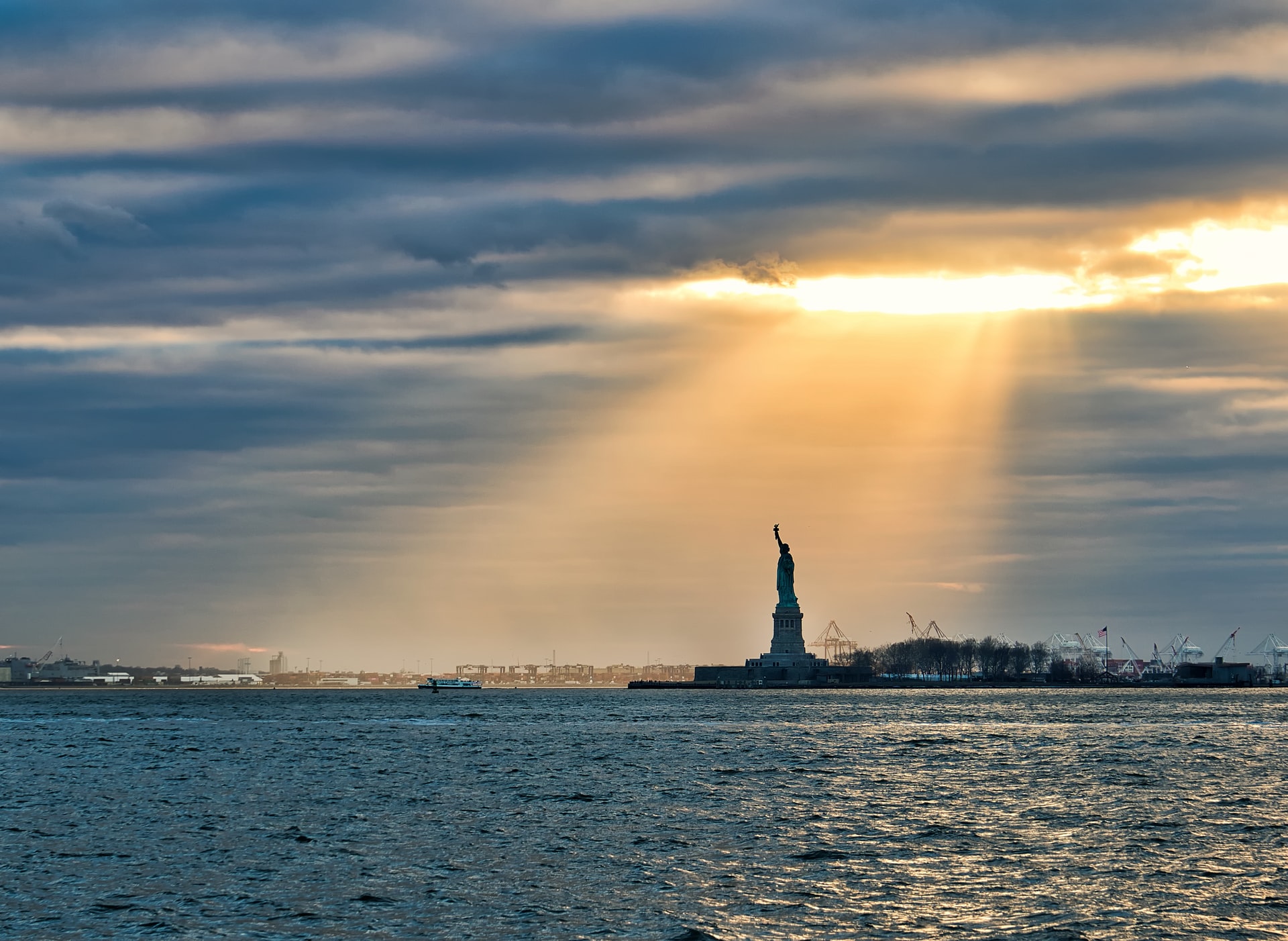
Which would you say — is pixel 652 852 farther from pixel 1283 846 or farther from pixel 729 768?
pixel 729 768

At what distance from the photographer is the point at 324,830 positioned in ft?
242

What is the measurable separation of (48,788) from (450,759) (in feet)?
114

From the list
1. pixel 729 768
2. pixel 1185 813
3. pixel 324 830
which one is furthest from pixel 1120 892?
pixel 729 768

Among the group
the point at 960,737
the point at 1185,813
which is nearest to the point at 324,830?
the point at 1185,813

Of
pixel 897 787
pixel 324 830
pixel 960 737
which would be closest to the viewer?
pixel 324 830

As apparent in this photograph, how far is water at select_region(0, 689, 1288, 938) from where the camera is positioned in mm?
49625

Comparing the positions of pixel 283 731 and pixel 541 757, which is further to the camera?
pixel 283 731

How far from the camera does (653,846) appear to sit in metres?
67.2

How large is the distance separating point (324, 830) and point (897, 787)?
121ft

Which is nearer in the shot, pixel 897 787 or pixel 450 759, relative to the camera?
pixel 897 787

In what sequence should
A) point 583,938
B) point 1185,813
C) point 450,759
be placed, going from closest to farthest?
point 583,938, point 1185,813, point 450,759

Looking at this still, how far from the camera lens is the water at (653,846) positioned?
49625 millimetres

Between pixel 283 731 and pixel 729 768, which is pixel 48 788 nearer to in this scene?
pixel 729 768

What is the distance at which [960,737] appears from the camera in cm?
15400
